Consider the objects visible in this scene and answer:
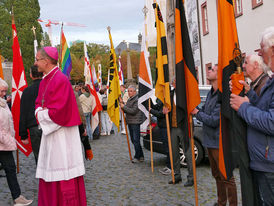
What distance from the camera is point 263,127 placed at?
286 cm

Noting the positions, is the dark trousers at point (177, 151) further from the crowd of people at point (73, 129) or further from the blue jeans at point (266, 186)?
the blue jeans at point (266, 186)

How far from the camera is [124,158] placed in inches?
388

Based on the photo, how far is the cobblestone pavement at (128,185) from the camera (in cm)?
589

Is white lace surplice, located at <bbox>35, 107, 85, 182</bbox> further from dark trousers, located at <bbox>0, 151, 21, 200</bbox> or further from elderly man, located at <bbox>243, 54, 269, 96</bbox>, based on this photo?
elderly man, located at <bbox>243, 54, 269, 96</bbox>

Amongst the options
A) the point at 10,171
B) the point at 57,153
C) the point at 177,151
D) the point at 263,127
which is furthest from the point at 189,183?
the point at 263,127

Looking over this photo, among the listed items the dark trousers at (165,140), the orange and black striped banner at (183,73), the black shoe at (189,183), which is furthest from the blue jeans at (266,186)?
the dark trousers at (165,140)

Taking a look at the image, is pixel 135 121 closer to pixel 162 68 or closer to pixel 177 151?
pixel 177 151

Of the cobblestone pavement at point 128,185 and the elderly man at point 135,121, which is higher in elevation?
the elderly man at point 135,121

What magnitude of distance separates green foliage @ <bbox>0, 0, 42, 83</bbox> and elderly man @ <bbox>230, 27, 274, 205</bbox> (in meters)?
48.2

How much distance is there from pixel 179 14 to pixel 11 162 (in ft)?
10.9

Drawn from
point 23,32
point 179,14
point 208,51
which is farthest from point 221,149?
point 23,32

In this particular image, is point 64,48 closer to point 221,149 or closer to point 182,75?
point 182,75

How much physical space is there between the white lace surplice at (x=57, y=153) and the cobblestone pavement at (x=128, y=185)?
1843 mm

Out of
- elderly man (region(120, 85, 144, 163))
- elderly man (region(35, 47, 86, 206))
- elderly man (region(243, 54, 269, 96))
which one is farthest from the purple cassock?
elderly man (region(120, 85, 144, 163))
